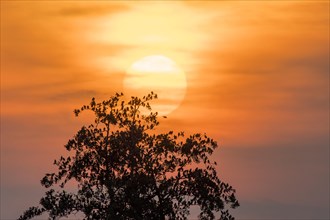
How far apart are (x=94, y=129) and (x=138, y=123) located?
376 centimetres

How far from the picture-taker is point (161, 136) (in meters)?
51.2

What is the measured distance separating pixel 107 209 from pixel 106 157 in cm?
431

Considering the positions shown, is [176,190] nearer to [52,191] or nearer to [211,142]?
[211,142]

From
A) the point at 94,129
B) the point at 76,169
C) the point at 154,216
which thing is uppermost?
the point at 94,129

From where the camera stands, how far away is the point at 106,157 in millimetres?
50812

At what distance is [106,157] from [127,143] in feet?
7.64

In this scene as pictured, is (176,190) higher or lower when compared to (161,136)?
lower

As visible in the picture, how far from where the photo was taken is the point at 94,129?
5138 cm

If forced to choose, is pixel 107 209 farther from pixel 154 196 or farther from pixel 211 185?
pixel 211 185

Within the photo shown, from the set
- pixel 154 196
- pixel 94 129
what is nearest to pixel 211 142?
pixel 154 196

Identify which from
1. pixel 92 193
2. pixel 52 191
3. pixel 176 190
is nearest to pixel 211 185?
pixel 176 190

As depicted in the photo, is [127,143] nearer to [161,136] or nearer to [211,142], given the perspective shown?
[161,136]

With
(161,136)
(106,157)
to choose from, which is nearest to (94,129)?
(106,157)

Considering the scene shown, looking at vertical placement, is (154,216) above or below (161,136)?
below
